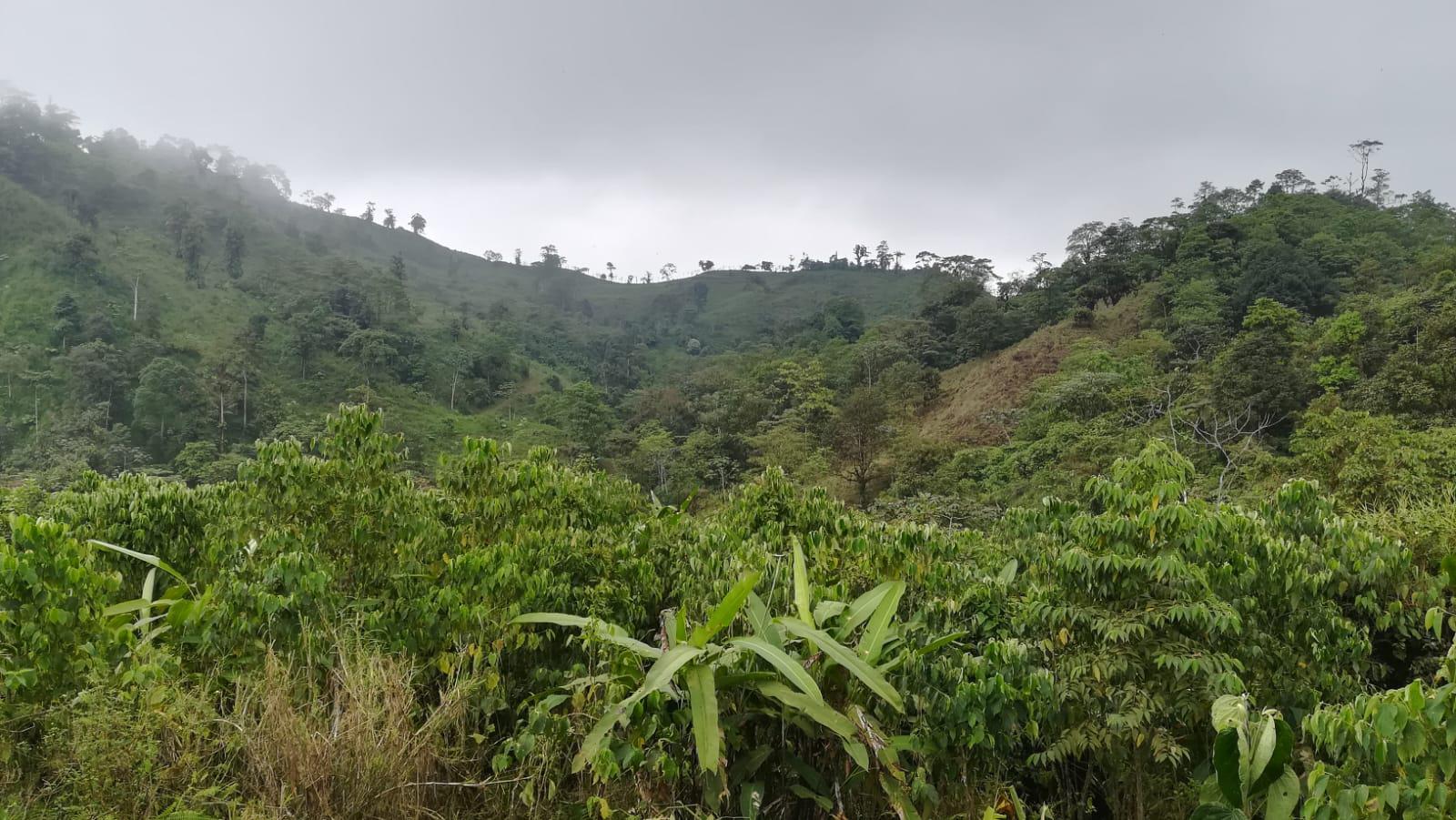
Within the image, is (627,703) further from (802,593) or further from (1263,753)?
(1263,753)

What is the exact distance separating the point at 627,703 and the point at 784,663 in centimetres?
40

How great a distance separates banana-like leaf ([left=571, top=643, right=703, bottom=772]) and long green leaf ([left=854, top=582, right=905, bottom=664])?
0.52m

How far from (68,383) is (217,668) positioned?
1538 inches

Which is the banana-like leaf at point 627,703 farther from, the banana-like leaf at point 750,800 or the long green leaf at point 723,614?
the banana-like leaf at point 750,800

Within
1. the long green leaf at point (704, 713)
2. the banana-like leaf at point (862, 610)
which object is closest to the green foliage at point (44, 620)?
the long green leaf at point (704, 713)

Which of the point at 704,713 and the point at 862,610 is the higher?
the point at 862,610

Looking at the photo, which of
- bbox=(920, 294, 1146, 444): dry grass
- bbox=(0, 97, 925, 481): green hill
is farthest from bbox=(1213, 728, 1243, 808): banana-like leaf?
bbox=(0, 97, 925, 481): green hill

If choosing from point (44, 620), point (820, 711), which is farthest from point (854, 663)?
point (44, 620)

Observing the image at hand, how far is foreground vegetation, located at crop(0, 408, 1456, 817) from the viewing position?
1.82 meters

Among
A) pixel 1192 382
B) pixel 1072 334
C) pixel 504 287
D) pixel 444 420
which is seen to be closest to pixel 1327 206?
pixel 1072 334

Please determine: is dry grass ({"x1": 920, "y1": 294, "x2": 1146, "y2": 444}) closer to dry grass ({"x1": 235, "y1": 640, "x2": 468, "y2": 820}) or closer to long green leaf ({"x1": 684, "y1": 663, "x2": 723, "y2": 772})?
long green leaf ({"x1": 684, "y1": 663, "x2": 723, "y2": 772})

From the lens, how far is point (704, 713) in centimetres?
179

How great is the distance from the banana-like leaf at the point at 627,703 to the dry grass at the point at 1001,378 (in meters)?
24.1

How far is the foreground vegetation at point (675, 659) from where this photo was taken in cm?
182
